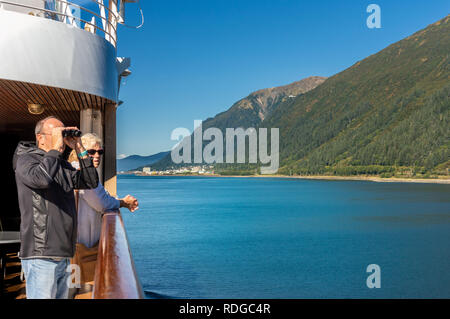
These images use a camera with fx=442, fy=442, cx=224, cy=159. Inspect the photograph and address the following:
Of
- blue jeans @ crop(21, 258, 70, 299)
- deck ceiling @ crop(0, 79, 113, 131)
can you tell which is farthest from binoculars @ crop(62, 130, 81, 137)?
deck ceiling @ crop(0, 79, 113, 131)

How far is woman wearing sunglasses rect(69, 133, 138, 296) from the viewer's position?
3.89 meters

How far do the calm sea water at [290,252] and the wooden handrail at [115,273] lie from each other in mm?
18424

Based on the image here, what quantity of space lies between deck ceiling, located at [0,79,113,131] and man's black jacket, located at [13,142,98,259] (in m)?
3.96

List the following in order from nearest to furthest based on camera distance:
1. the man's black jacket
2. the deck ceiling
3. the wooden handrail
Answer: the wooden handrail → the man's black jacket → the deck ceiling

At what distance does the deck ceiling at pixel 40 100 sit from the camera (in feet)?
21.6

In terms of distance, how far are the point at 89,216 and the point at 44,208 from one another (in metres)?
1.46

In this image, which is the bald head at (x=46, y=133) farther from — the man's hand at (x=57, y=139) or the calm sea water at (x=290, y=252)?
the calm sea water at (x=290, y=252)

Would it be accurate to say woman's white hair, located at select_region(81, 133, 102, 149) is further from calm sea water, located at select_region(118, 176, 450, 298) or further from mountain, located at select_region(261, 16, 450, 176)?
mountain, located at select_region(261, 16, 450, 176)

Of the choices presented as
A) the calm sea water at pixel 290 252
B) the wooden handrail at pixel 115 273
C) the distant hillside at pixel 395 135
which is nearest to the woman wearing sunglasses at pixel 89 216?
the wooden handrail at pixel 115 273

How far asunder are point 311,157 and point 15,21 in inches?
7036

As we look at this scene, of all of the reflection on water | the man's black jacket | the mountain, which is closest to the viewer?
the man's black jacket

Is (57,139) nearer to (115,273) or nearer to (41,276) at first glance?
(41,276)

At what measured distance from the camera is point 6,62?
19.6ft
